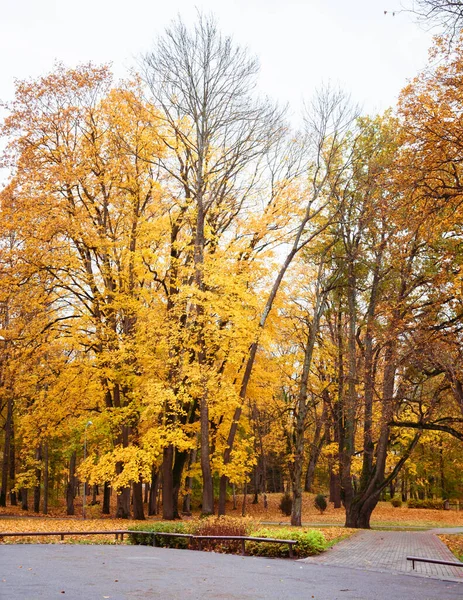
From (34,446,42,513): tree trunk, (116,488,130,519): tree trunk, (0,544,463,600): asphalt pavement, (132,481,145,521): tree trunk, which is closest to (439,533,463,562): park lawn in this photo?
(0,544,463,600): asphalt pavement

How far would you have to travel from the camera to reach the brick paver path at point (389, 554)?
37.2 ft

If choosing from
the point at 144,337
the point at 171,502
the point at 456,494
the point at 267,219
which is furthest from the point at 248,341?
the point at 456,494

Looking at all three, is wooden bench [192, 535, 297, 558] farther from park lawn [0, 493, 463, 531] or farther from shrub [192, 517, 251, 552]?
park lawn [0, 493, 463, 531]

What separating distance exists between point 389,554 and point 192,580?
6.42m

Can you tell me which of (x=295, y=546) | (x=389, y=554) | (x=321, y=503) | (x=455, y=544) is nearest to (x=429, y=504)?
(x=321, y=503)

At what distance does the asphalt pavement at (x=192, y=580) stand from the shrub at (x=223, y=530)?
148 cm

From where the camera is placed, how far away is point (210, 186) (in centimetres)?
2283

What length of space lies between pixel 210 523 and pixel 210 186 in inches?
499

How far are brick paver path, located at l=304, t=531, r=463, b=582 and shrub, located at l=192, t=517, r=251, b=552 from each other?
7.16 ft

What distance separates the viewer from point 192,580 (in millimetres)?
9117

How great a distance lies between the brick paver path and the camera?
11344mm

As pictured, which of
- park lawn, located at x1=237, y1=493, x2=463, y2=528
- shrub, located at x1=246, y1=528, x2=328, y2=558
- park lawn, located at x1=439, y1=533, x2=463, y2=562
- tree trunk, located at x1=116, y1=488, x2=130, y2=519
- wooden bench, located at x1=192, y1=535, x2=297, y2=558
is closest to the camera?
wooden bench, located at x1=192, y1=535, x2=297, y2=558

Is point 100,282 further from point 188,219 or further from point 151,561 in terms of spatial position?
point 151,561

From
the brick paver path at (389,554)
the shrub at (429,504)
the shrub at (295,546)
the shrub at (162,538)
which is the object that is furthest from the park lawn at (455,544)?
the shrub at (429,504)
